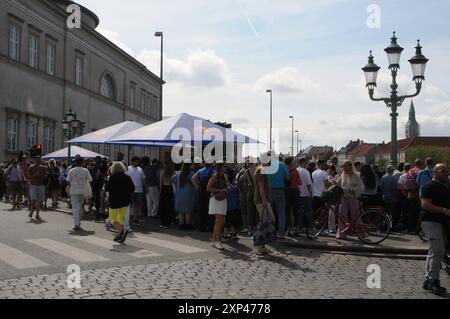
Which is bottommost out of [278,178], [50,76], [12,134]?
[278,178]

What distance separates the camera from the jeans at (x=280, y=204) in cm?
1168

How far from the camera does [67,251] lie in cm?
995

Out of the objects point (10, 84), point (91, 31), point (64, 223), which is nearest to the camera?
point (64, 223)

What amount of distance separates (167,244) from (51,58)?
33.1m

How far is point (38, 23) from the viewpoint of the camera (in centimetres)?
3769

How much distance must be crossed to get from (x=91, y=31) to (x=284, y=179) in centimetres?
3951

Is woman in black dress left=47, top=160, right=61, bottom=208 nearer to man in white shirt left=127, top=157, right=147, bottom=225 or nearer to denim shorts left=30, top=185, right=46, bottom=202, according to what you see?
denim shorts left=30, top=185, right=46, bottom=202

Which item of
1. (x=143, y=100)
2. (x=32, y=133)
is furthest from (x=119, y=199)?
(x=143, y=100)

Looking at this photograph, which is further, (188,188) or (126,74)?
(126,74)

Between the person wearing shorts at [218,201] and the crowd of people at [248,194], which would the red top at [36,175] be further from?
the person wearing shorts at [218,201]

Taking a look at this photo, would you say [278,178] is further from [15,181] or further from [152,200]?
[15,181]

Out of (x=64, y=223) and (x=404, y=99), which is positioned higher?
(x=404, y=99)
